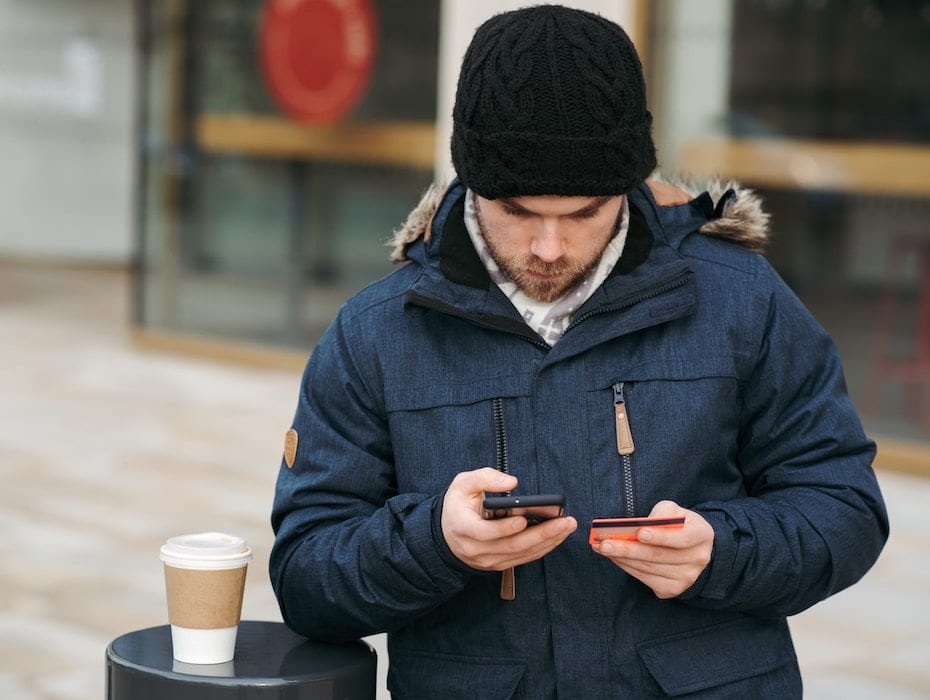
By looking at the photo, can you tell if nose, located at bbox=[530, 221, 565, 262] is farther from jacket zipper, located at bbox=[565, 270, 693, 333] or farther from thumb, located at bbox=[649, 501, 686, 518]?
thumb, located at bbox=[649, 501, 686, 518]

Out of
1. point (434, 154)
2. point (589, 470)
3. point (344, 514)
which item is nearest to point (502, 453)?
point (589, 470)

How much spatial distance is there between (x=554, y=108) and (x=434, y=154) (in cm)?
774

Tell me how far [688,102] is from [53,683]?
486 cm

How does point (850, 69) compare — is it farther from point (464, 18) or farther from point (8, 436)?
point (8, 436)

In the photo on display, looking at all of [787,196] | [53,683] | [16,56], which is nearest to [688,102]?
[787,196]

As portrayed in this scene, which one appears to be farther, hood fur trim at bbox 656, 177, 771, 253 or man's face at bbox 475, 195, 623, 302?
hood fur trim at bbox 656, 177, 771, 253

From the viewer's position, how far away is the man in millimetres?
2115

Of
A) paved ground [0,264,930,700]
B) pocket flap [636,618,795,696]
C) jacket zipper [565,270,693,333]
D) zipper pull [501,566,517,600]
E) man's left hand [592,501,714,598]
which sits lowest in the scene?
paved ground [0,264,930,700]

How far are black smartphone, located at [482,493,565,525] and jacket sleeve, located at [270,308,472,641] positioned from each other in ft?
0.57

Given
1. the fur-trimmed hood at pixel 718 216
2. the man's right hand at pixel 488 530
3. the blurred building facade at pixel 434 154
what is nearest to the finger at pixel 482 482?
the man's right hand at pixel 488 530

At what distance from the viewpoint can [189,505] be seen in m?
6.75

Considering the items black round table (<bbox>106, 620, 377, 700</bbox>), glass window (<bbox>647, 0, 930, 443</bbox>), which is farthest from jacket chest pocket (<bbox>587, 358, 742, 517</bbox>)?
glass window (<bbox>647, 0, 930, 443</bbox>)

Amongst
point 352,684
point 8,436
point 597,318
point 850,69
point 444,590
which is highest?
point 850,69

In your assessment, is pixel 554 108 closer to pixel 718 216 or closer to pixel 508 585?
pixel 718 216
